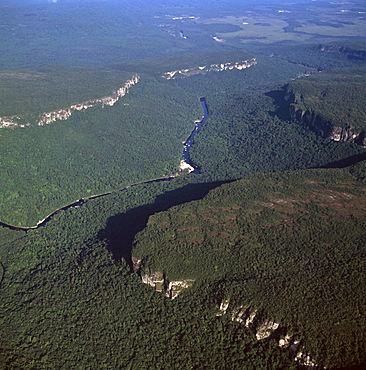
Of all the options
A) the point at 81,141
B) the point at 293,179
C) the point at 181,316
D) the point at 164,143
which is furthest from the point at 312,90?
the point at 181,316

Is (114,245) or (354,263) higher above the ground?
(354,263)

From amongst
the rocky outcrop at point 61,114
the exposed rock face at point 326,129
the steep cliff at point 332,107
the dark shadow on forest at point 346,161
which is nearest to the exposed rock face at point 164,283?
the dark shadow on forest at point 346,161

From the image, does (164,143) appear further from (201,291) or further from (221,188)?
(201,291)

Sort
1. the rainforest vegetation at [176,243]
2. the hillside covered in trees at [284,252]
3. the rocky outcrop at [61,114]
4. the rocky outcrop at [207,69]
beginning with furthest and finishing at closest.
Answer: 1. the rocky outcrop at [207,69]
2. the rocky outcrop at [61,114]
3. the rainforest vegetation at [176,243]
4. the hillside covered in trees at [284,252]

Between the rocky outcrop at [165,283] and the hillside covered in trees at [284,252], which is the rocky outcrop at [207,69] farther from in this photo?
the rocky outcrop at [165,283]

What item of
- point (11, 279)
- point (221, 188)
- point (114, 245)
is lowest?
point (11, 279)

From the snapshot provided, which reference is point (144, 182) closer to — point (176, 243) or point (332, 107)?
point (176, 243)
